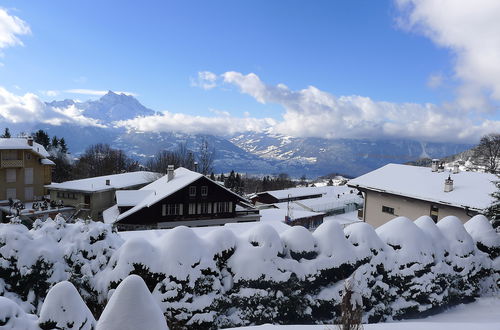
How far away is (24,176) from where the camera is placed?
3812 cm

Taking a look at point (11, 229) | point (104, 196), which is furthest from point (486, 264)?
point (104, 196)

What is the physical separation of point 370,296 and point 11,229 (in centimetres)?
970

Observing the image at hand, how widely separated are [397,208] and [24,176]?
40.4 m

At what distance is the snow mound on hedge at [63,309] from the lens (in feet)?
16.5

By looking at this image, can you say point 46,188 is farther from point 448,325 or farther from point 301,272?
point 448,325

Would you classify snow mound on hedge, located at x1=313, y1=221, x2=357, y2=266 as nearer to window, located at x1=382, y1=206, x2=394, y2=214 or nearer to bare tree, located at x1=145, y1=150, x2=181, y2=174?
window, located at x1=382, y1=206, x2=394, y2=214

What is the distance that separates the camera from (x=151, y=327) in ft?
12.5

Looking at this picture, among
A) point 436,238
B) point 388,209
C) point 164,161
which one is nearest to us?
point 436,238

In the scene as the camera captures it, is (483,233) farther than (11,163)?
No

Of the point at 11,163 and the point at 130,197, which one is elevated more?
the point at 11,163

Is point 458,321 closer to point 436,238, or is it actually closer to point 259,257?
point 436,238

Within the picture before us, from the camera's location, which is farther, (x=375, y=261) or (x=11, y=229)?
(x=375, y=261)

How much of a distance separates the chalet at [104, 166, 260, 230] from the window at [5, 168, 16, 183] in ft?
49.5

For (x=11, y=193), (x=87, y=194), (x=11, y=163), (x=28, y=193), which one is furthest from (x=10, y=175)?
(x=87, y=194)
